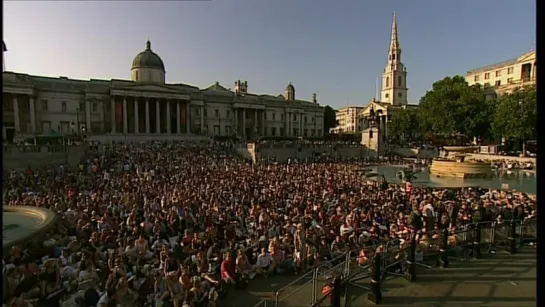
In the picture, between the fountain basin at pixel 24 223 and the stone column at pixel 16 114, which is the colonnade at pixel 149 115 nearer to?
the stone column at pixel 16 114

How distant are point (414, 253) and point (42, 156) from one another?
31810mm

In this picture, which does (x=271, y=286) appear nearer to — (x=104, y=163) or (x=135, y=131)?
(x=104, y=163)

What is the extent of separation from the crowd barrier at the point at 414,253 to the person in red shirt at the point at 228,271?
102 cm

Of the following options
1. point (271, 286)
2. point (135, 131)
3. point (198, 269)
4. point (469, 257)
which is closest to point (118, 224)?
point (198, 269)

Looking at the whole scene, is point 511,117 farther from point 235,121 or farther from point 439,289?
point 235,121

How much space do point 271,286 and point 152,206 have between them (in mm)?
7192

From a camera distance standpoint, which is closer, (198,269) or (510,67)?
(198,269)

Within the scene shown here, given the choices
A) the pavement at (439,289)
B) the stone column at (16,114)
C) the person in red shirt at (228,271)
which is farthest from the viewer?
the stone column at (16,114)

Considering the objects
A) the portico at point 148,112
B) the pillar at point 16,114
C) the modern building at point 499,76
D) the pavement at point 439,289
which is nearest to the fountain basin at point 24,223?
the pavement at point 439,289

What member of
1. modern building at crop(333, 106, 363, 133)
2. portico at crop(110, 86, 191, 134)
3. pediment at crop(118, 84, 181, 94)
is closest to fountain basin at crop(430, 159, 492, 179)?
portico at crop(110, 86, 191, 134)

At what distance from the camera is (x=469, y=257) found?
895 cm

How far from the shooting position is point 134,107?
60562 mm

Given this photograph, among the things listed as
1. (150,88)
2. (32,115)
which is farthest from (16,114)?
(150,88)

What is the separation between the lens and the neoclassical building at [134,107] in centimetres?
5406
